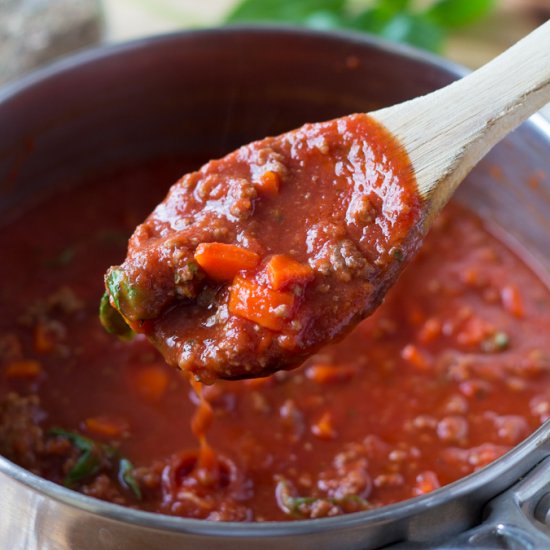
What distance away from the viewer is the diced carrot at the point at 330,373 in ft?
7.95

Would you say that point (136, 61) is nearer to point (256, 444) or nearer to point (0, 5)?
point (0, 5)

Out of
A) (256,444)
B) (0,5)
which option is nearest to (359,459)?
(256,444)

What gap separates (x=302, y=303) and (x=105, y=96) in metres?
1.30

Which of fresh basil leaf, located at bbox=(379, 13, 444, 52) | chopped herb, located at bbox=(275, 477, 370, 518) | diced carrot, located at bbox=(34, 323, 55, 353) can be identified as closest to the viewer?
chopped herb, located at bbox=(275, 477, 370, 518)

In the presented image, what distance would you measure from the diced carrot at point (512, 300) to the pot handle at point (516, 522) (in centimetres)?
99

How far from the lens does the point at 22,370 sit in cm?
242

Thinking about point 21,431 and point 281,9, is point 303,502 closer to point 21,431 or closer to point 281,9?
point 21,431

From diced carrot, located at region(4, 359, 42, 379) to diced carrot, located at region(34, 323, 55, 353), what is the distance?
62mm

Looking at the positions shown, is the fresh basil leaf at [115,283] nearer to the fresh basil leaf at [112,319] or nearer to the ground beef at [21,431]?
the fresh basil leaf at [112,319]

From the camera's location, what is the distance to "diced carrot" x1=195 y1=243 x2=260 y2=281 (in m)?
1.73

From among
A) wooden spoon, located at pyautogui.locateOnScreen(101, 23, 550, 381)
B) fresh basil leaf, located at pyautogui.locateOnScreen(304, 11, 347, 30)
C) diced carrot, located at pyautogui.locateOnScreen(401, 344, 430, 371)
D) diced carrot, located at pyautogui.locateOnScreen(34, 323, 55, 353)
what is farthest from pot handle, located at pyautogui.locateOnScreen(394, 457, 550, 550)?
fresh basil leaf, located at pyautogui.locateOnScreen(304, 11, 347, 30)

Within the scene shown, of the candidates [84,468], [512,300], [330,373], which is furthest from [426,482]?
[84,468]

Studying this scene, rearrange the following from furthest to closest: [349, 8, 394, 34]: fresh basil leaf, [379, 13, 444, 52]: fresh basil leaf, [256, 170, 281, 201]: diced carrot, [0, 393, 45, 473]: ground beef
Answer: [349, 8, 394, 34]: fresh basil leaf, [379, 13, 444, 52]: fresh basil leaf, [0, 393, 45, 473]: ground beef, [256, 170, 281, 201]: diced carrot

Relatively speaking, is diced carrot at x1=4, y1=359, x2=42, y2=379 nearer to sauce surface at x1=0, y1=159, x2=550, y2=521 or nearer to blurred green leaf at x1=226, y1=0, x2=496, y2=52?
sauce surface at x1=0, y1=159, x2=550, y2=521
